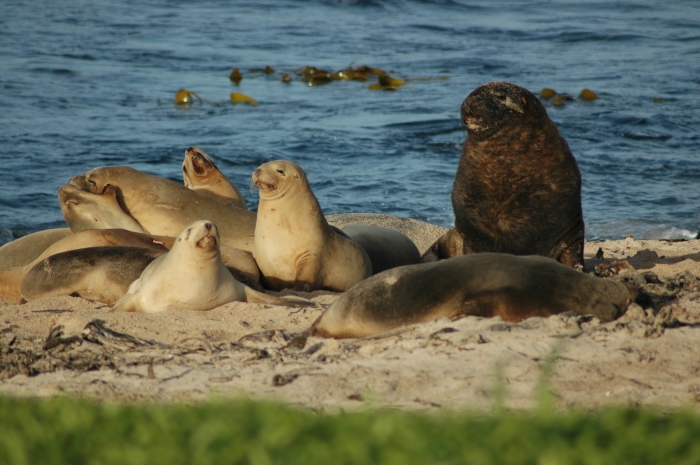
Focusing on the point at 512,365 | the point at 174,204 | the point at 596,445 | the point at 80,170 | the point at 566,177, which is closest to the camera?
the point at 596,445

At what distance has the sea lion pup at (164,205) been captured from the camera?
6672 millimetres

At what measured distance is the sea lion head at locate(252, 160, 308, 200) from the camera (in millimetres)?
5863

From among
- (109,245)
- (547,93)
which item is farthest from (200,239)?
(547,93)

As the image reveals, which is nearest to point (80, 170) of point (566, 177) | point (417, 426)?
point (566, 177)

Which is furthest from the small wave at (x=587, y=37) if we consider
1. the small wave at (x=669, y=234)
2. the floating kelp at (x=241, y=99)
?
the small wave at (x=669, y=234)

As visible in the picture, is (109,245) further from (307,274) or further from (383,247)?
(383,247)

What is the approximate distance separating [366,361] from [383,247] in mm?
3285

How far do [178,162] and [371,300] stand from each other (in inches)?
331

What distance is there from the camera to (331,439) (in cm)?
192

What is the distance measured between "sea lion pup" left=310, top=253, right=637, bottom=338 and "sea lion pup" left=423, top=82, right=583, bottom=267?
5.63ft

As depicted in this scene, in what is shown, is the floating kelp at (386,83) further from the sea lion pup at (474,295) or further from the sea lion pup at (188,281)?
the sea lion pup at (474,295)

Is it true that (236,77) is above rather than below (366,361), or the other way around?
below

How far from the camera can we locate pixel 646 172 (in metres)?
11.9

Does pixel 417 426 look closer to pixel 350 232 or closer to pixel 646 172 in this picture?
pixel 350 232
